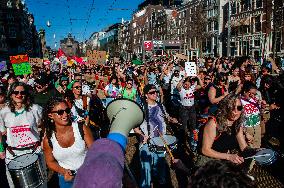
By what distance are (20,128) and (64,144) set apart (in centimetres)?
112

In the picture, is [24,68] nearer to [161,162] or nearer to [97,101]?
[97,101]

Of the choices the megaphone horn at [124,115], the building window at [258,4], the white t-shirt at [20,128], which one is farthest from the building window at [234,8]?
the megaphone horn at [124,115]

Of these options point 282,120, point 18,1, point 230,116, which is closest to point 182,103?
point 282,120

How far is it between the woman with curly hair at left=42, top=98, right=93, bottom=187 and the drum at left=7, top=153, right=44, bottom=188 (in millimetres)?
277

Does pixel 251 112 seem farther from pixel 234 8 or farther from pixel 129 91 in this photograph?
pixel 234 8

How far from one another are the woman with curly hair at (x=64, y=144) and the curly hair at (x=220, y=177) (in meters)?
1.98

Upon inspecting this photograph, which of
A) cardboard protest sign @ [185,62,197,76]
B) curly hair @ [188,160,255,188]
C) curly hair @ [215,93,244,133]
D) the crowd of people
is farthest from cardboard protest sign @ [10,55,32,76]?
curly hair @ [188,160,255,188]

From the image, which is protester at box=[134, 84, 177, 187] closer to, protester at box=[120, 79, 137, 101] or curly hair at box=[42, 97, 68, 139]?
curly hair at box=[42, 97, 68, 139]

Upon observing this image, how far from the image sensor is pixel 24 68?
1170cm

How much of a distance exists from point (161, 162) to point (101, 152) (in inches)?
140

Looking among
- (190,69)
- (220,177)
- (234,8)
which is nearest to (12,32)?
(234,8)

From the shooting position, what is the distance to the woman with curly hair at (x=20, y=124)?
3869 millimetres

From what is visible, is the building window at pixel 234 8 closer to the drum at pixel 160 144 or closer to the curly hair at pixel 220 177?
the drum at pixel 160 144

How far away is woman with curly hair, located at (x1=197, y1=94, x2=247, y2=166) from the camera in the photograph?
3.07m
